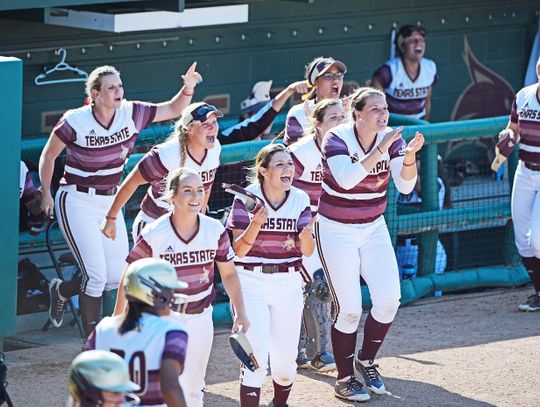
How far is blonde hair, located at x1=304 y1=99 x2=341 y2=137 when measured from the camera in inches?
284

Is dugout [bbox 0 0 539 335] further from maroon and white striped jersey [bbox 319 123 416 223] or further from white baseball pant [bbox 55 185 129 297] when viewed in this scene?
maroon and white striped jersey [bbox 319 123 416 223]

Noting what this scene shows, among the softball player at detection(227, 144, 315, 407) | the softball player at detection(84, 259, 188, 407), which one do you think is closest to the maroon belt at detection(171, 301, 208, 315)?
the softball player at detection(227, 144, 315, 407)

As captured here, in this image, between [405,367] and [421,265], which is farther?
[421,265]

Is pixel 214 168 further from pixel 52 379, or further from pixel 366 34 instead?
pixel 366 34

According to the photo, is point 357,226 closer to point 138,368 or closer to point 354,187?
point 354,187

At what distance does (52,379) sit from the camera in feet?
23.7

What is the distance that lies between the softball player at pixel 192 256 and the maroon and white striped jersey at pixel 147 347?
3.69ft

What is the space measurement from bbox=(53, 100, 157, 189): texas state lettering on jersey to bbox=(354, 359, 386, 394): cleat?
5.97ft

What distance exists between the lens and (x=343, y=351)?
23.3ft

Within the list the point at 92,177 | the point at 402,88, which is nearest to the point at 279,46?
the point at 402,88

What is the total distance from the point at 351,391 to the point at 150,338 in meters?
2.62

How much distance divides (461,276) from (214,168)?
10.1 feet

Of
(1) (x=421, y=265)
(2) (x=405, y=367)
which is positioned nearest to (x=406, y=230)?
(1) (x=421, y=265)

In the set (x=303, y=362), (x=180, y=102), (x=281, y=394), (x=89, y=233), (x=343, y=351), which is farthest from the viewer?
(x=180, y=102)
